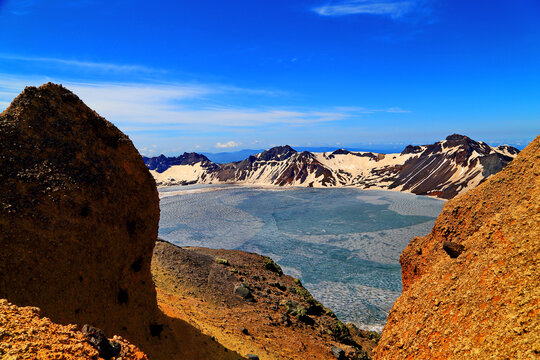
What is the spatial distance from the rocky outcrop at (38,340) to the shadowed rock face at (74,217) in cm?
298

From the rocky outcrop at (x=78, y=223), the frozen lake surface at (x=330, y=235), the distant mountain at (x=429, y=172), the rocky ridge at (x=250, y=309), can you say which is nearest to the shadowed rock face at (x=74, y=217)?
the rocky outcrop at (x=78, y=223)

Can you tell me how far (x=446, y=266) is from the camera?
9641mm

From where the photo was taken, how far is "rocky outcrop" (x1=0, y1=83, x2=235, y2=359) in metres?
9.45

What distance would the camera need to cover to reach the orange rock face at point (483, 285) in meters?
5.93

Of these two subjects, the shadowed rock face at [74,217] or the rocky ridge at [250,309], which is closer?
the shadowed rock face at [74,217]

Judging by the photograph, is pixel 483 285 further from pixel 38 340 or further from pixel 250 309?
pixel 250 309

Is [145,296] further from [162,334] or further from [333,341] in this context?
[333,341]

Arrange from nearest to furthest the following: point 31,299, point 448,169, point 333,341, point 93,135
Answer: point 31,299 → point 93,135 → point 333,341 → point 448,169

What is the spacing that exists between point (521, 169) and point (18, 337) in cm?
1543

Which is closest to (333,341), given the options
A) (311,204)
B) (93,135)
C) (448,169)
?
(93,135)

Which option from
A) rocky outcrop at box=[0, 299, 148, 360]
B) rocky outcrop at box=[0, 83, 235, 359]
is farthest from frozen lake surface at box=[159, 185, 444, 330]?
rocky outcrop at box=[0, 299, 148, 360]

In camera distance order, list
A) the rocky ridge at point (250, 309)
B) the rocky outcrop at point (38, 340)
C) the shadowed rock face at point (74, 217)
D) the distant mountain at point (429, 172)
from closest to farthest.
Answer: the rocky outcrop at point (38, 340), the shadowed rock face at point (74, 217), the rocky ridge at point (250, 309), the distant mountain at point (429, 172)

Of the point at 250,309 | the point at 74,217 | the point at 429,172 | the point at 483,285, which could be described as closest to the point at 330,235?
the point at 250,309

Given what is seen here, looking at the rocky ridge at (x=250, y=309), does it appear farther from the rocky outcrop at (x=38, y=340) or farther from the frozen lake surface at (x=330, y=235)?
the rocky outcrop at (x=38, y=340)
